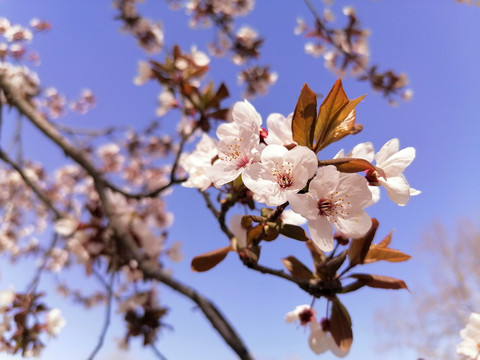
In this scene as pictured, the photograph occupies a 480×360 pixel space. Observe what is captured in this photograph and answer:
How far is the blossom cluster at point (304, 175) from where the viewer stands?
0.50 meters

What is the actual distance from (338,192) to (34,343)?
1.67m

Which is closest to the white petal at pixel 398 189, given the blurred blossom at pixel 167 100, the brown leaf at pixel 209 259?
the brown leaf at pixel 209 259

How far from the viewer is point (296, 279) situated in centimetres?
68

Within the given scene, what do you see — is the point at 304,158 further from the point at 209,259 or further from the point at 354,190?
the point at 209,259

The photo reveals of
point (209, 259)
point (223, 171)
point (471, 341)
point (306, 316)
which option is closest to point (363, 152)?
point (223, 171)

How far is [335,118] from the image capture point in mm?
538

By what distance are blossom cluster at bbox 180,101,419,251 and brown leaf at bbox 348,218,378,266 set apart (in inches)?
3.0

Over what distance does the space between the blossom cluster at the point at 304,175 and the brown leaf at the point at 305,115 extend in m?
0.03

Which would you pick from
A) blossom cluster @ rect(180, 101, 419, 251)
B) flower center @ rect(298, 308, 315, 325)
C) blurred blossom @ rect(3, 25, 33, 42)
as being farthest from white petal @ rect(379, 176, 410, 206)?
blurred blossom @ rect(3, 25, 33, 42)

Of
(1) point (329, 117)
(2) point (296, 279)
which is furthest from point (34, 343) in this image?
(1) point (329, 117)

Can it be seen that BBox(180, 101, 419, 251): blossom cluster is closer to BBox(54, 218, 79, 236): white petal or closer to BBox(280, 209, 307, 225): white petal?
BBox(280, 209, 307, 225): white petal

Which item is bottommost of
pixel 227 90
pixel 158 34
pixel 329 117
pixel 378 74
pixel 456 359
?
pixel 456 359

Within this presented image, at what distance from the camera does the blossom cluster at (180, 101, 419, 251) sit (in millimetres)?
499

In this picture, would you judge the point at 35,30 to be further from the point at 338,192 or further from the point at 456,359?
the point at 456,359
